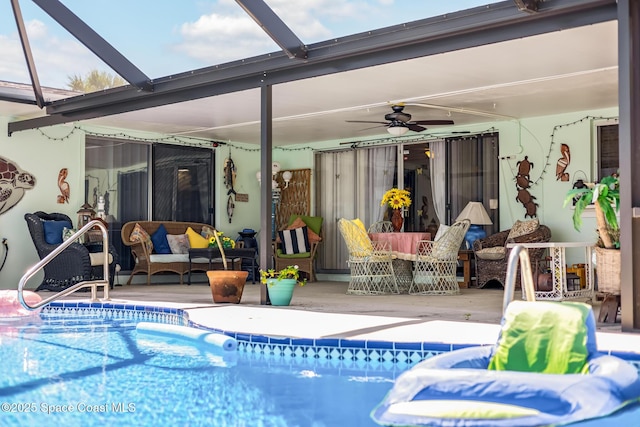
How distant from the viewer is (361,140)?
12.2 meters

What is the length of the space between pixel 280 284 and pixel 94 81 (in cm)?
340

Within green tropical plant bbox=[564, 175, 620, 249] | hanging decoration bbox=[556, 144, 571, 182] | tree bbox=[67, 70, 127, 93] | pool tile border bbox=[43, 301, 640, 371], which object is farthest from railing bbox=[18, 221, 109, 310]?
hanging decoration bbox=[556, 144, 571, 182]

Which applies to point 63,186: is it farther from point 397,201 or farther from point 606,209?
point 606,209

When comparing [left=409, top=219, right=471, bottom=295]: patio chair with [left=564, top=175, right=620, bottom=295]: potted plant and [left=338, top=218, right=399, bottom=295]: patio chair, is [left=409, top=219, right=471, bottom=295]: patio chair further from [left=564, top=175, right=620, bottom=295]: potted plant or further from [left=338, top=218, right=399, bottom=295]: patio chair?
[left=564, top=175, right=620, bottom=295]: potted plant

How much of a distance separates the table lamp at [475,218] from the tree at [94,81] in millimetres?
5067

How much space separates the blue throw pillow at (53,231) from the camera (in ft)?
31.9

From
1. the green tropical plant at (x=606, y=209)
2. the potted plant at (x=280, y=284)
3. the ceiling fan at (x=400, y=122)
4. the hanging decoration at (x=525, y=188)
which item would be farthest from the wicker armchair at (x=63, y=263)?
the green tropical plant at (x=606, y=209)

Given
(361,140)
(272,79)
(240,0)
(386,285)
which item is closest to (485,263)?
(386,285)

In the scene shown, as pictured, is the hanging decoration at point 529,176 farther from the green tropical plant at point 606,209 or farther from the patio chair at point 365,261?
the green tropical plant at point 606,209

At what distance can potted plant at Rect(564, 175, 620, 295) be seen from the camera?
5.61 m

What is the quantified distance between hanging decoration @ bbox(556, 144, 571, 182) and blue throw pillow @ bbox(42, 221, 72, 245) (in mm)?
6783

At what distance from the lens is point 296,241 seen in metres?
12.0

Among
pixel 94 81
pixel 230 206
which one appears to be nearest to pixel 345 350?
pixel 94 81

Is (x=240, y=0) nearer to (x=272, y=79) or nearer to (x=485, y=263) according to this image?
(x=272, y=79)
